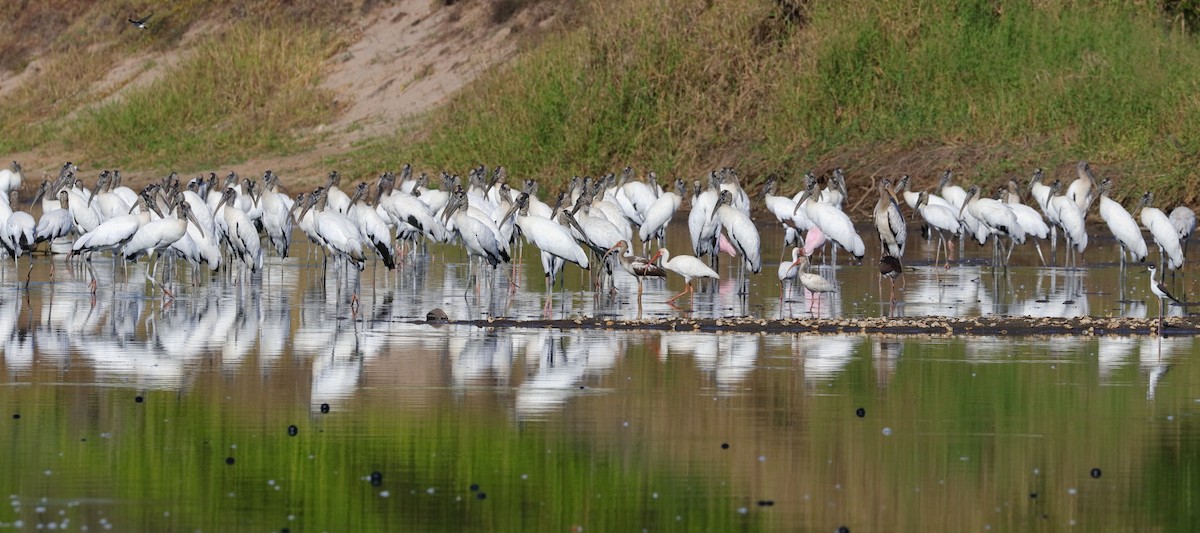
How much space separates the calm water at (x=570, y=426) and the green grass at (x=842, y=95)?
42.5ft

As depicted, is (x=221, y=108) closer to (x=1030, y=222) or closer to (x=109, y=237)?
(x=1030, y=222)

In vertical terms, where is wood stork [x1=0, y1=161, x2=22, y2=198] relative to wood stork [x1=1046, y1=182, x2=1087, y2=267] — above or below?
above

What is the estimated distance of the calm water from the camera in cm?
805

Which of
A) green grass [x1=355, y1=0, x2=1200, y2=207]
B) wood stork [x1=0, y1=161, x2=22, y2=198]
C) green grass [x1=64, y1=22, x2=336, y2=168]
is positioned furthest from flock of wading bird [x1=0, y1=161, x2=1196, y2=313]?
green grass [x1=64, y1=22, x2=336, y2=168]

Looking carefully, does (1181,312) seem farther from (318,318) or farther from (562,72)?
(562,72)

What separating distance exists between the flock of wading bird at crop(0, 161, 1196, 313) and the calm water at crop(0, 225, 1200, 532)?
1.96 metres

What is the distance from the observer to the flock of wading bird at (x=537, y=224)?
17.8 meters

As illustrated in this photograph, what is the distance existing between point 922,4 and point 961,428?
23.6 meters

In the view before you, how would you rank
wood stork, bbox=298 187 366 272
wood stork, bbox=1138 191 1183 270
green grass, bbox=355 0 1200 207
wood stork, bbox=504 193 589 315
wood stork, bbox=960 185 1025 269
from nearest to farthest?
1. wood stork, bbox=504 193 589 315
2. wood stork, bbox=298 187 366 272
3. wood stork, bbox=1138 191 1183 270
4. wood stork, bbox=960 185 1025 269
5. green grass, bbox=355 0 1200 207

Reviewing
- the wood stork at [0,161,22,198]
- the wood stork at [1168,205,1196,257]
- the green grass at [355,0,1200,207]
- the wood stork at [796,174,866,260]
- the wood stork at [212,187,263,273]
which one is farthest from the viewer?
the wood stork at [0,161,22,198]

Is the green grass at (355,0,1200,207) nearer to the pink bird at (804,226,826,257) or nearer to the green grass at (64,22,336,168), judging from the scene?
the green grass at (64,22,336,168)

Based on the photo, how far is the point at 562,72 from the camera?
3438cm

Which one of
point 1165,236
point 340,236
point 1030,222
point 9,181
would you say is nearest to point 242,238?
point 340,236

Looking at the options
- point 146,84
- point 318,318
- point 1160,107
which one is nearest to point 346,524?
point 318,318
